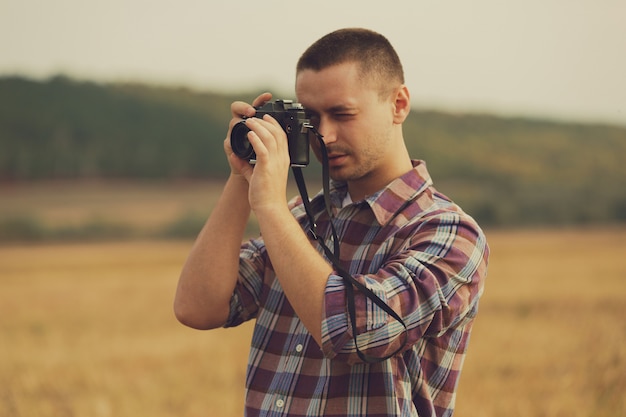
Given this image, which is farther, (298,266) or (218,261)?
(218,261)

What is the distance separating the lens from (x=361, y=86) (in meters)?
2.63

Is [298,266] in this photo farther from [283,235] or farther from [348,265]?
[348,265]

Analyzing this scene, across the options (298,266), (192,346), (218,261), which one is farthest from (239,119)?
(192,346)

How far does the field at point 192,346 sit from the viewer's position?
6.95 meters

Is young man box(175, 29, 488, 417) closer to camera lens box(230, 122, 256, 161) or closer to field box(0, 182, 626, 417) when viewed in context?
camera lens box(230, 122, 256, 161)

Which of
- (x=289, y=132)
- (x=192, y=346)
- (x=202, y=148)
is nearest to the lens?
(x=289, y=132)

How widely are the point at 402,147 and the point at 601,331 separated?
7.72 meters

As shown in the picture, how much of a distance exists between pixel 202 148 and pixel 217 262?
23.3 meters

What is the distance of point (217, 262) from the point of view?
9.17 ft

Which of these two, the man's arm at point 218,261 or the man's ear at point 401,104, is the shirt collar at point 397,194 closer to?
the man's ear at point 401,104

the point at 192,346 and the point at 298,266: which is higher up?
the point at 298,266

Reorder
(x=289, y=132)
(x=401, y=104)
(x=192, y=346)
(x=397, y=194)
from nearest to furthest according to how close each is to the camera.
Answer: (x=289, y=132)
(x=397, y=194)
(x=401, y=104)
(x=192, y=346)

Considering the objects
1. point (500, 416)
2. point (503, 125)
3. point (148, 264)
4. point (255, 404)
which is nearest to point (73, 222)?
point (148, 264)

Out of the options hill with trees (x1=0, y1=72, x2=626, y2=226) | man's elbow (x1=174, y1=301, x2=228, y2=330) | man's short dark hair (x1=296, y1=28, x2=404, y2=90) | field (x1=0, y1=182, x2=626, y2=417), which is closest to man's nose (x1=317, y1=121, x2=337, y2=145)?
man's short dark hair (x1=296, y1=28, x2=404, y2=90)
